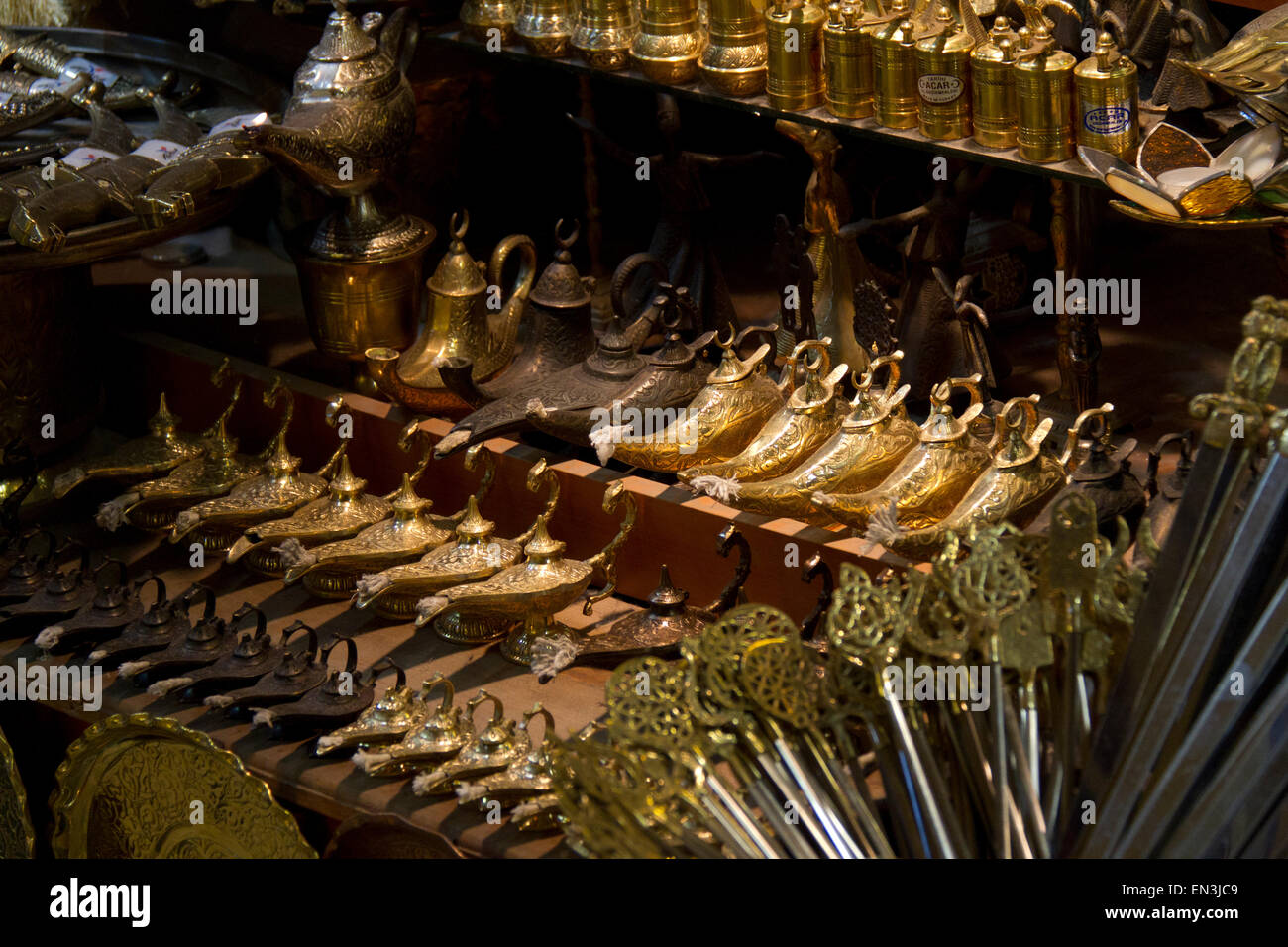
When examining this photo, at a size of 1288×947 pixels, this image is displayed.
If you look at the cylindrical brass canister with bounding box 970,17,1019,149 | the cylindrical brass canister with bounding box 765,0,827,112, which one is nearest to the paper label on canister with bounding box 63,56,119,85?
the cylindrical brass canister with bounding box 765,0,827,112

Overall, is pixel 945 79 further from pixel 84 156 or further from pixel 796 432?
pixel 84 156

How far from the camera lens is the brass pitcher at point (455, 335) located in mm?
3266

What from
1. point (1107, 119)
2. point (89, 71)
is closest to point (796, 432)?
point (1107, 119)

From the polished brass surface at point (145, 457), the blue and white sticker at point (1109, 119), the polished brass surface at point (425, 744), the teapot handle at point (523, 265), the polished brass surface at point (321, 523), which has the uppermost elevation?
the blue and white sticker at point (1109, 119)

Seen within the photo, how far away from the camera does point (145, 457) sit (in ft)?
10.9

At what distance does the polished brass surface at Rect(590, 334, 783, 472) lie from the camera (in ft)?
9.69

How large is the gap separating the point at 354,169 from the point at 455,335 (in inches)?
12.7

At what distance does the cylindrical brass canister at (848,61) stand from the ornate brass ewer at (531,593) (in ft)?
2.31

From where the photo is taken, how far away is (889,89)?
2977 mm

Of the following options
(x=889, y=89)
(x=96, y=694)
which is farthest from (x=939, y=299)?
(x=96, y=694)

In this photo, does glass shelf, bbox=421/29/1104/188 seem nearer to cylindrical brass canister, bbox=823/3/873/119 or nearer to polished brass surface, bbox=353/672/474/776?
cylindrical brass canister, bbox=823/3/873/119

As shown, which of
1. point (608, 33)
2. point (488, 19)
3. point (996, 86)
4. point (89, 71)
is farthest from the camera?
point (89, 71)

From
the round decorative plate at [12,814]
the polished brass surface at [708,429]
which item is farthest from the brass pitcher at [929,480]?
the round decorative plate at [12,814]

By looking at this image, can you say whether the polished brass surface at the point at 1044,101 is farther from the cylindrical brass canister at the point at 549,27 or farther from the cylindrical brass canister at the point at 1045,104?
the cylindrical brass canister at the point at 549,27
